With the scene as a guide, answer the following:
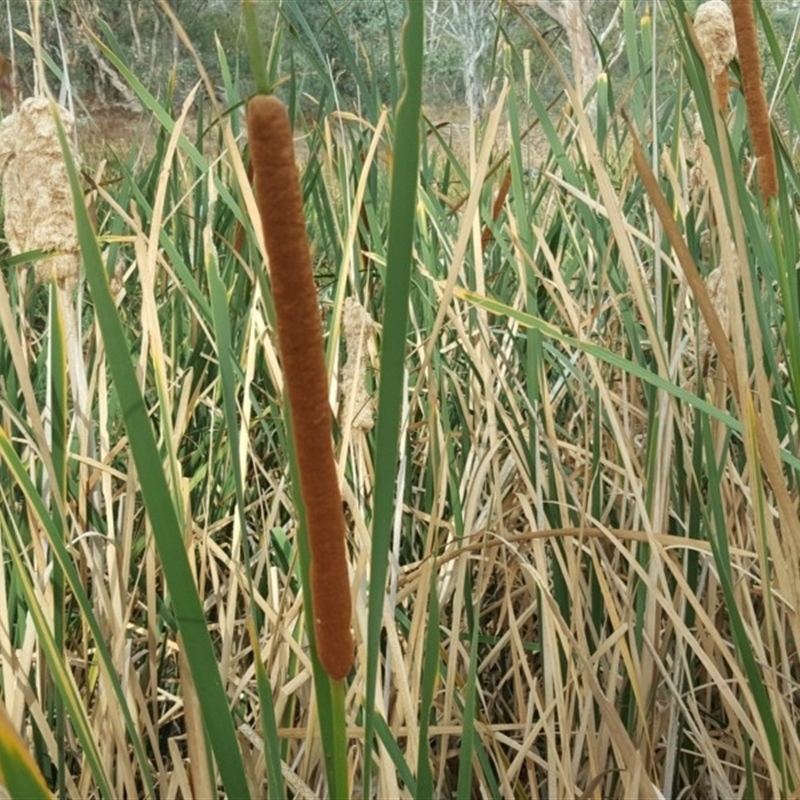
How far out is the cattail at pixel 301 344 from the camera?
0.23 m

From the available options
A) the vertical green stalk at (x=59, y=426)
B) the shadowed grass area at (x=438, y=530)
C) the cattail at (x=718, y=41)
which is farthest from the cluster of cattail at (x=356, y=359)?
the cattail at (x=718, y=41)

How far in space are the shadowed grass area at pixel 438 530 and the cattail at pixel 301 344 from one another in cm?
3

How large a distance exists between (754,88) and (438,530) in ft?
1.42

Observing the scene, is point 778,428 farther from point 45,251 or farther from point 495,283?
point 45,251

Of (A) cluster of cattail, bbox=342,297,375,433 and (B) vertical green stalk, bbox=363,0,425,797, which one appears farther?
(A) cluster of cattail, bbox=342,297,375,433

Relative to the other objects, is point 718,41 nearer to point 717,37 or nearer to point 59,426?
point 717,37

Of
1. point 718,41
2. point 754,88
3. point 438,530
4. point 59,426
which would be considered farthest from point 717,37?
point 59,426

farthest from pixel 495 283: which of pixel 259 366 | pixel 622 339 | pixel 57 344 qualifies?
pixel 57 344

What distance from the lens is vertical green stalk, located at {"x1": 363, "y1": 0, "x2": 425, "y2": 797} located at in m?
0.29

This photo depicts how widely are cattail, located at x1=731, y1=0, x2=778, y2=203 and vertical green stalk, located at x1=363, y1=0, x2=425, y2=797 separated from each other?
9.1 inches

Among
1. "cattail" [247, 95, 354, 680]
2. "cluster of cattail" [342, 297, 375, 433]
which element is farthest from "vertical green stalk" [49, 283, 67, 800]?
"cattail" [247, 95, 354, 680]

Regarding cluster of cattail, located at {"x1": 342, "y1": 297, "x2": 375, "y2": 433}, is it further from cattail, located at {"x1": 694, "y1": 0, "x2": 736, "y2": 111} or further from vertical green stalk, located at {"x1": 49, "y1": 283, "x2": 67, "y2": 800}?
cattail, located at {"x1": 694, "y1": 0, "x2": 736, "y2": 111}

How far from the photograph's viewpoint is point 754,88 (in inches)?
19.6

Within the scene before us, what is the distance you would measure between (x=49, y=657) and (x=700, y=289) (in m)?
0.33
